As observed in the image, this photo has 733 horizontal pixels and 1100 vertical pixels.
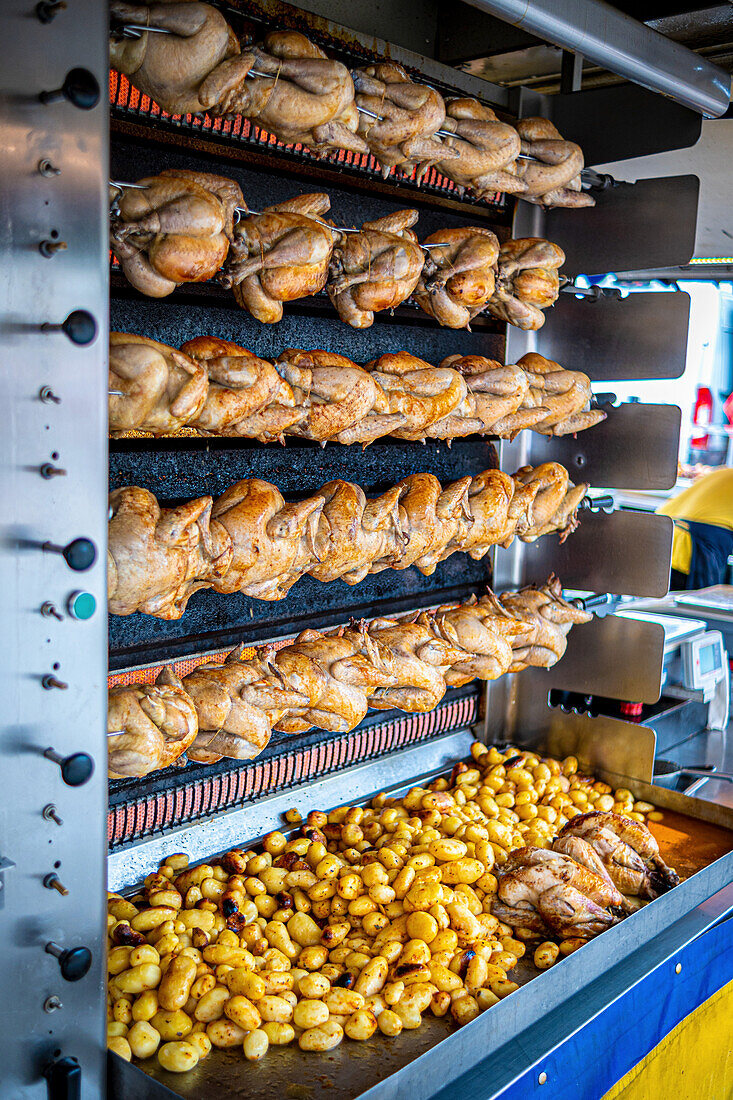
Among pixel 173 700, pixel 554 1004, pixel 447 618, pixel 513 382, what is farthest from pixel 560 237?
pixel 554 1004

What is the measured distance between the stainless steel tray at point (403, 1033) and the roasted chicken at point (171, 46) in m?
1.54

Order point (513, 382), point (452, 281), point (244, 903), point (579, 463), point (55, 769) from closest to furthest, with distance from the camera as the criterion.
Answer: point (55, 769) < point (244, 903) < point (452, 281) < point (513, 382) < point (579, 463)

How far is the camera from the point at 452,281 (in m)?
2.29

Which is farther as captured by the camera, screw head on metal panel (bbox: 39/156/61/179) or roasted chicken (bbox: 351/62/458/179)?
roasted chicken (bbox: 351/62/458/179)

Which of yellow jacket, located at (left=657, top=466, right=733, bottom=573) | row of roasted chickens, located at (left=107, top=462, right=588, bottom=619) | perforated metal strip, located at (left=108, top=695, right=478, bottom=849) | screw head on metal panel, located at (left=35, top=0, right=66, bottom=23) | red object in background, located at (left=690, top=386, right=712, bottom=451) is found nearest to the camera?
screw head on metal panel, located at (left=35, top=0, right=66, bottom=23)

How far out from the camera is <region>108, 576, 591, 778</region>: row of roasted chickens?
1730 mm

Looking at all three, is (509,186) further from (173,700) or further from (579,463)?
(173,700)

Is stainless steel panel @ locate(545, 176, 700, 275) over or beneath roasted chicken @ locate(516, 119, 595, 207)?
beneath

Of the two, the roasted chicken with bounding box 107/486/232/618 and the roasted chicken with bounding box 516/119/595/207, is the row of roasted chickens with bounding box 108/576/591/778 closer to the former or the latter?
the roasted chicken with bounding box 107/486/232/618

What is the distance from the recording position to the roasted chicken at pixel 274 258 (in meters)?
1.80

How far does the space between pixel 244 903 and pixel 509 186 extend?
72.1 inches

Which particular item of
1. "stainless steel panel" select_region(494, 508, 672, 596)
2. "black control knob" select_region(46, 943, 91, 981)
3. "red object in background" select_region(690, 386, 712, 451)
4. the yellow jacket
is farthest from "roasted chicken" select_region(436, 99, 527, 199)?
"red object in background" select_region(690, 386, 712, 451)

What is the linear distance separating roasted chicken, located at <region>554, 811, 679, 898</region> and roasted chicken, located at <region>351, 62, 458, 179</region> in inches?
65.6

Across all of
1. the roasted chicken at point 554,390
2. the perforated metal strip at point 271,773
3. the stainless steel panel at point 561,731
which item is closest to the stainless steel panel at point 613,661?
the stainless steel panel at point 561,731
